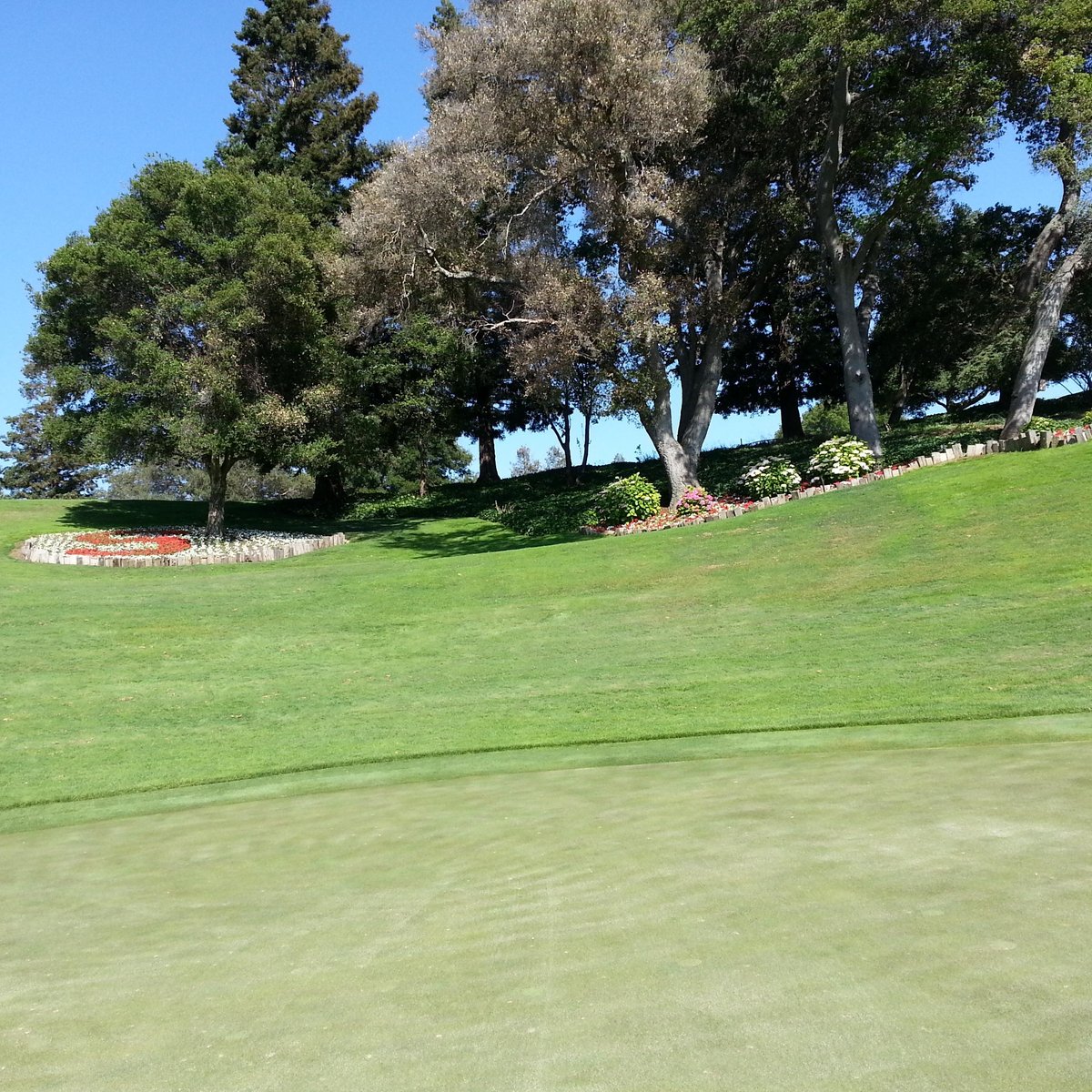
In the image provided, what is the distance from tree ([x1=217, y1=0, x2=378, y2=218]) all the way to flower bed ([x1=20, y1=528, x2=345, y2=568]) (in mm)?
17287

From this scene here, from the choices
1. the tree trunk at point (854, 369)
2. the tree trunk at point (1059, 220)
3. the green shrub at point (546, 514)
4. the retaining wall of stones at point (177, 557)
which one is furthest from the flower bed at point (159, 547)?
the tree trunk at point (1059, 220)

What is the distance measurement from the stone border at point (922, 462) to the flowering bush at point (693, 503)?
48 cm

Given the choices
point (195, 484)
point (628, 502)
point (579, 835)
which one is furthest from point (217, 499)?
point (195, 484)

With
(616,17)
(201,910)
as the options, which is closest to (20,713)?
(201,910)

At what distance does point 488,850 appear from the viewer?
543 centimetres

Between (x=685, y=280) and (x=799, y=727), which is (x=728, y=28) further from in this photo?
(x=799, y=727)

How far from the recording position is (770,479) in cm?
2511

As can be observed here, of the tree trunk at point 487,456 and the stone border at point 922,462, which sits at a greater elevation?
the tree trunk at point 487,456

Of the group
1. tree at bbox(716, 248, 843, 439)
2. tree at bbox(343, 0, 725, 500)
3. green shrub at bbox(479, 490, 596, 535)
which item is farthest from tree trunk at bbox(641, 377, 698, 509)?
tree at bbox(716, 248, 843, 439)

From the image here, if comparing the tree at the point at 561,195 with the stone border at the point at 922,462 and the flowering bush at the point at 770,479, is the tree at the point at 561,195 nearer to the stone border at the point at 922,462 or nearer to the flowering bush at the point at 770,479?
the flowering bush at the point at 770,479

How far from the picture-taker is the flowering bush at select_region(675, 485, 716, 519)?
82.0ft

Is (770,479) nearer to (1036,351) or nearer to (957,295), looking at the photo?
(1036,351)

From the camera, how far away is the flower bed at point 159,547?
2475cm

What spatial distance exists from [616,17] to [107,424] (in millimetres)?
18036
